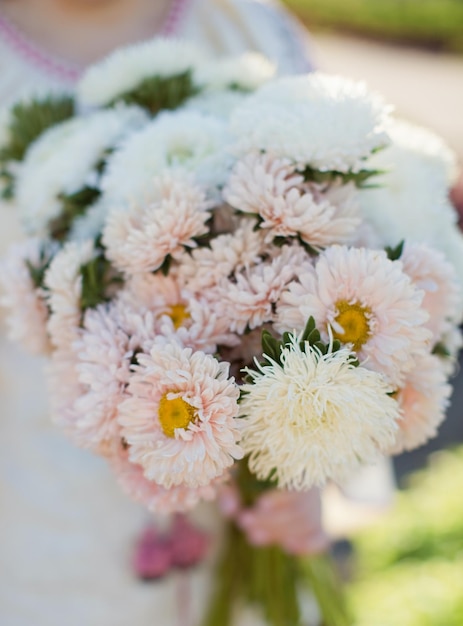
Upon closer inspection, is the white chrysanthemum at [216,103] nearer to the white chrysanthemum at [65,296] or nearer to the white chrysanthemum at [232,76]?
the white chrysanthemum at [232,76]

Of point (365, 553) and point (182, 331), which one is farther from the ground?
point (182, 331)

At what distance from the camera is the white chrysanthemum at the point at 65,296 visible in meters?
0.63

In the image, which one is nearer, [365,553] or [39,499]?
[39,499]

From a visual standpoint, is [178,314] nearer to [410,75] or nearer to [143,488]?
[143,488]

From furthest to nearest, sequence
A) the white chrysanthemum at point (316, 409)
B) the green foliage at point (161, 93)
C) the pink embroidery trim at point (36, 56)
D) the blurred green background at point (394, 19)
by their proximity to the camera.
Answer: the blurred green background at point (394, 19)
the pink embroidery trim at point (36, 56)
the green foliage at point (161, 93)
the white chrysanthemum at point (316, 409)

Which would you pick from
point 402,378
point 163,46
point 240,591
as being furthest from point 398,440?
point 240,591

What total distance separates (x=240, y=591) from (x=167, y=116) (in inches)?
29.5

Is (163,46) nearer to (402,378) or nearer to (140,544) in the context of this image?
(402,378)

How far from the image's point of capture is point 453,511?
1.38 meters

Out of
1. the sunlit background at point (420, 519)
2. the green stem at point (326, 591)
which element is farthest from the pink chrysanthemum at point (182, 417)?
the sunlit background at point (420, 519)

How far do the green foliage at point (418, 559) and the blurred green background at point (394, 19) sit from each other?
25.9 feet

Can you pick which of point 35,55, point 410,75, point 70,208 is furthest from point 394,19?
point 70,208

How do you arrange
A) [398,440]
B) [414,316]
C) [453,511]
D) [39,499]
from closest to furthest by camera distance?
[414,316] → [398,440] → [39,499] → [453,511]

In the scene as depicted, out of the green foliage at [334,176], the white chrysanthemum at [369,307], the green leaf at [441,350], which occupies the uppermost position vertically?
the green foliage at [334,176]
